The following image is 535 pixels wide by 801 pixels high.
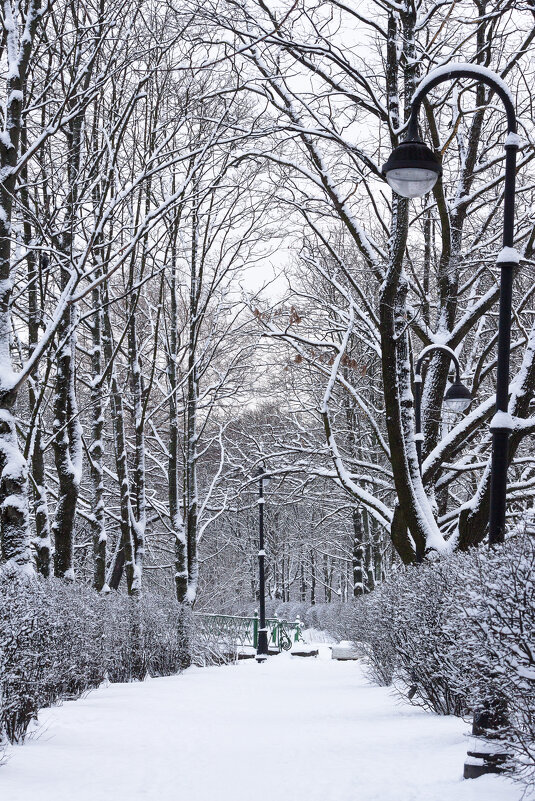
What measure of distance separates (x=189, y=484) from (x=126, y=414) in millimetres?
9325

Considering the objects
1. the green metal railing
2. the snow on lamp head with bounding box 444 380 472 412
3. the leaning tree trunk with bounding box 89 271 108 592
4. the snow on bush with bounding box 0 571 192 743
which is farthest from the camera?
the green metal railing

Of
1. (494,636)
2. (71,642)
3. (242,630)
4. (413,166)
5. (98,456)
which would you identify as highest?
(413,166)

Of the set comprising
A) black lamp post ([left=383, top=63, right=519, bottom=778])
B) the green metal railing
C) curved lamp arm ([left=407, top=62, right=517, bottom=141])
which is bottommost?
the green metal railing

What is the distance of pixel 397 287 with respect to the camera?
11.8 m

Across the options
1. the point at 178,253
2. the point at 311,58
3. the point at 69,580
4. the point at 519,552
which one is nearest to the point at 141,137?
the point at 178,253

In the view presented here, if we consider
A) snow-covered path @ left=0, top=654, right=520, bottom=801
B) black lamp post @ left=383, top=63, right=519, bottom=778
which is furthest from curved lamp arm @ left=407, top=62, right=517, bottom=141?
snow-covered path @ left=0, top=654, right=520, bottom=801

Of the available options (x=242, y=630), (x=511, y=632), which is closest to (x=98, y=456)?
(x=511, y=632)

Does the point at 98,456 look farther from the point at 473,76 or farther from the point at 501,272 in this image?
the point at 501,272

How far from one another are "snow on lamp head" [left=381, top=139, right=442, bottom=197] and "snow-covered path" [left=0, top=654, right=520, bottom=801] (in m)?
4.57

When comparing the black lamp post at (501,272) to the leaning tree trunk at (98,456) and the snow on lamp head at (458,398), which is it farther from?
the leaning tree trunk at (98,456)

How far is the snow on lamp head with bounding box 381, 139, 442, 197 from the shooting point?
7.09 meters

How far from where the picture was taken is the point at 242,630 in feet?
95.4

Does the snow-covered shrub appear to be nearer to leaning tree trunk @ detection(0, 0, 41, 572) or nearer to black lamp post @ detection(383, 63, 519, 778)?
black lamp post @ detection(383, 63, 519, 778)

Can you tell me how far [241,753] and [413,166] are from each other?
16.9 ft
